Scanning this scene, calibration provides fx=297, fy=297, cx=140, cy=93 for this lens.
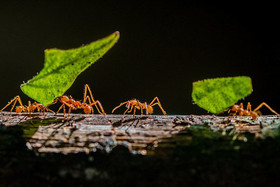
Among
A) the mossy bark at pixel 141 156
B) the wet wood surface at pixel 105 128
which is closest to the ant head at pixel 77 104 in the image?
the wet wood surface at pixel 105 128

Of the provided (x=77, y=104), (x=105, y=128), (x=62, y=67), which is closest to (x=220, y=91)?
(x=105, y=128)

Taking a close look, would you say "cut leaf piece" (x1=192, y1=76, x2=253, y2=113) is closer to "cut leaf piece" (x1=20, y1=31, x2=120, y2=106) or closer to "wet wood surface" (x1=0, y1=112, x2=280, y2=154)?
"wet wood surface" (x1=0, y1=112, x2=280, y2=154)

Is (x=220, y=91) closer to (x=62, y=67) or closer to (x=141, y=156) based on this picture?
(x=141, y=156)

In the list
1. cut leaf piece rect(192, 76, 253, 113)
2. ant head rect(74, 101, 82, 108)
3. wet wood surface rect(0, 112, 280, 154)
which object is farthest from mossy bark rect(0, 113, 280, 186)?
ant head rect(74, 101, 82, 108)

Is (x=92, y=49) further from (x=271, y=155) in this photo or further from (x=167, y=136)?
(x=271, y=155)

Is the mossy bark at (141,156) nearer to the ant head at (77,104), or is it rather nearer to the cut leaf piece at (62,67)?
the cut leaf piece at (62,67)

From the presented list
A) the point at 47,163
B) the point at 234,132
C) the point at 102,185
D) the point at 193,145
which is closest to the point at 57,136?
the point at 47,163

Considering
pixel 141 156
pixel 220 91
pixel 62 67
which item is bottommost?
pixel 141 156
